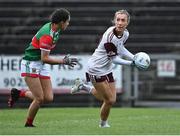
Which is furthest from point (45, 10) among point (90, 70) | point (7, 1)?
point (90, 70)

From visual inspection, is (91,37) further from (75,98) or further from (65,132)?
(65,132)

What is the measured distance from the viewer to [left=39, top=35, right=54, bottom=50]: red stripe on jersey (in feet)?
40.0

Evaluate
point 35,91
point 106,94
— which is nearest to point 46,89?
point 35,91

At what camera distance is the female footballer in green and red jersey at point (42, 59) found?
481 inches

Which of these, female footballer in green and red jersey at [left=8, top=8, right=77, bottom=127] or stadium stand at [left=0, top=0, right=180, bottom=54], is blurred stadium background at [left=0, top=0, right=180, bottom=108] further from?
female footballer in green and red jersey at [left=8, top=8, right=77, bottom=127]

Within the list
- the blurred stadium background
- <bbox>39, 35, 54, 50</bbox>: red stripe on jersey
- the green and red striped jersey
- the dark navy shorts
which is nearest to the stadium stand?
the blurred stadium background

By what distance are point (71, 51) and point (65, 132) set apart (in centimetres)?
1634

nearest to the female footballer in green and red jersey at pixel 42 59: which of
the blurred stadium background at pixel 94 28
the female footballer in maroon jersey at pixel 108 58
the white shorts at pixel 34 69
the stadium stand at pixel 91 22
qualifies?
the white shorts at pixel 34 69

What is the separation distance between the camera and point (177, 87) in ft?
84.1

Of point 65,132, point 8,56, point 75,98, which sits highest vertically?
point 65,132

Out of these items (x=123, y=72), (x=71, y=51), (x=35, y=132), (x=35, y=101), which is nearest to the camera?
(x=35, y=132)

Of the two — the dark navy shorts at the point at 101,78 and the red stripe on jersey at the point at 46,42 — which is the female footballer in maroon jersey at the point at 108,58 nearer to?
the dark navy shorts at the point at 101,78

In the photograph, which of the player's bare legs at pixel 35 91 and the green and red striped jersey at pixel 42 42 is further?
the player's bare legs at pixel 35 91

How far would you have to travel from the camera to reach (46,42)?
481 inches
